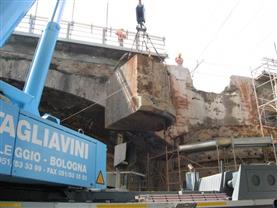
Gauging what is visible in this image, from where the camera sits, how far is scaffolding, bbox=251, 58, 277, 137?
14688mm

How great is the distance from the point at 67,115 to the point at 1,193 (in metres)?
9.76

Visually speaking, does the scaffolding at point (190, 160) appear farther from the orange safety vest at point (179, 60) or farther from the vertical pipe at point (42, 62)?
Answer: the vertical pipe at point (42, 62)

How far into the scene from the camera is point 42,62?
5.19 meters

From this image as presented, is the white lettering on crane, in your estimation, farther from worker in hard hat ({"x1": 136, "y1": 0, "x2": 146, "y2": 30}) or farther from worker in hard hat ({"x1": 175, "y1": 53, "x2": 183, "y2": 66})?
worker in hard hat ({"x1": 175, "y1": 53, "x2": 183, "y2": 66})

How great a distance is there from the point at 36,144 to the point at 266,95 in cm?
1379

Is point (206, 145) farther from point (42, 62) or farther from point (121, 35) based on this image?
point (42, 62)

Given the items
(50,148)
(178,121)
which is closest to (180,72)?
(178,121)

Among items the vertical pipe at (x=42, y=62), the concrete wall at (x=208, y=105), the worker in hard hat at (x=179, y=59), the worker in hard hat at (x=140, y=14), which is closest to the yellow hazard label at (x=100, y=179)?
the vertical pipe at (x=42, y=62)

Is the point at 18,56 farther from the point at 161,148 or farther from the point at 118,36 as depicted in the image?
the point at 161,148

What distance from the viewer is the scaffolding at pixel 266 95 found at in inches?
578

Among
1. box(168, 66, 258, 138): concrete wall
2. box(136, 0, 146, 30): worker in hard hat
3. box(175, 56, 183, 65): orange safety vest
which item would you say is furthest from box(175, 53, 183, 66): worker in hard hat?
box(136, 0, 146, 30): worker in hard hat

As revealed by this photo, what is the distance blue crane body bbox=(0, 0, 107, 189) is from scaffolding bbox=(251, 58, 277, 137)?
11.3 m

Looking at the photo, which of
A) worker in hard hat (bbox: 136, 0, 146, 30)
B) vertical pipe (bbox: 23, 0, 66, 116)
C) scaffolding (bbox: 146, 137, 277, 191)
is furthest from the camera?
scaffolding (bbox: 146, 137, 277, 191)

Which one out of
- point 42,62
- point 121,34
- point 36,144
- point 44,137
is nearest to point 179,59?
point 121,34
